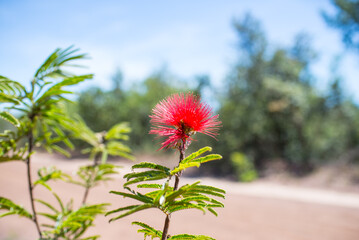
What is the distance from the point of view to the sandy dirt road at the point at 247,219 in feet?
13.8

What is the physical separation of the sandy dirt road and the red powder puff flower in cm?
367

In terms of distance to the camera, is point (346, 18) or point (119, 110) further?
point (119, 110)

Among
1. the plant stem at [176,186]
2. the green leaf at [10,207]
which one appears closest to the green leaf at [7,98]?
the green leaf at [10,207]

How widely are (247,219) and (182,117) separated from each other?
5039mm

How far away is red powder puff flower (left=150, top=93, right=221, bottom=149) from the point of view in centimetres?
82

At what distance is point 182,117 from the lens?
0.83 m

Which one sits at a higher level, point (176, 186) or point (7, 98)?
point (7, 98)

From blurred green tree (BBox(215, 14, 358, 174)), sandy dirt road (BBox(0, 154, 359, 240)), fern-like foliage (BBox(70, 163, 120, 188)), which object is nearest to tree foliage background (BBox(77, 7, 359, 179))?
blurred green tree (BBox(215, 14, 358, 174))

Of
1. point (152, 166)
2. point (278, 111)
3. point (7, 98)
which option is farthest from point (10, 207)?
point (278, 111)

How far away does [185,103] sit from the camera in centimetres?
84

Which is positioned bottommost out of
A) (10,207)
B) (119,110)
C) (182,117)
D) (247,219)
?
(10,207)

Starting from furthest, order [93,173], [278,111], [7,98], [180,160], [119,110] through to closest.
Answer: [119,110]
[278,111]
[93,173]
[7,98]
[180,160]

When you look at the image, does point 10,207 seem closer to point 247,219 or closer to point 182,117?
point 182,117

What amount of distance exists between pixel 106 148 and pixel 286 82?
1248cm
